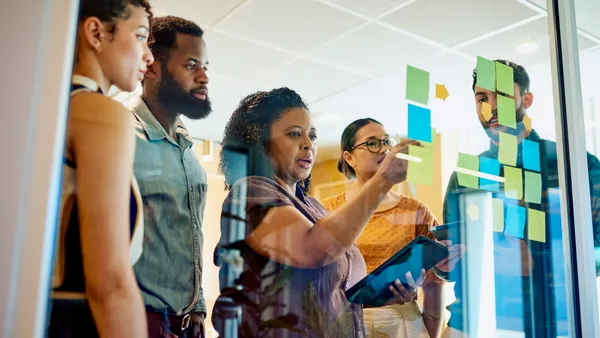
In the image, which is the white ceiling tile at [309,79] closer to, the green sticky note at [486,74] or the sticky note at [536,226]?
the green sticky note at [486,74]

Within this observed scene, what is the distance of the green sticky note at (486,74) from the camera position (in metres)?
1.45

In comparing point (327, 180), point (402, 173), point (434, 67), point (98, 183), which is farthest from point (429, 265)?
point (98, 183)

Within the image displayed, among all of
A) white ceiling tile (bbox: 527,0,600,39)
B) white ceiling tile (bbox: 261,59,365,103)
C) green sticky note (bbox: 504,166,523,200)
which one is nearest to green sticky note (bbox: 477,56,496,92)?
green sticky note (bbox: 504,166,523,200)

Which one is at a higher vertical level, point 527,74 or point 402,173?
point 527,74

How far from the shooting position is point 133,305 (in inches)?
32.9

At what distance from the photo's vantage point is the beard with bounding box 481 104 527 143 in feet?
4.82

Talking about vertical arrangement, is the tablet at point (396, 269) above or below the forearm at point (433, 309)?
above

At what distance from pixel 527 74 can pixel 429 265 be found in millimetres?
595

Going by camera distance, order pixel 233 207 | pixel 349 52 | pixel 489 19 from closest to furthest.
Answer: pixel 233 207
pixel 349 52
pixel 489 19

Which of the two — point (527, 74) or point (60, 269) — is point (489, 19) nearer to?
point (527, 74)

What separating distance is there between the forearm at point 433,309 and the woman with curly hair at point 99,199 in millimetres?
668

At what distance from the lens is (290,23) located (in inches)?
44.6

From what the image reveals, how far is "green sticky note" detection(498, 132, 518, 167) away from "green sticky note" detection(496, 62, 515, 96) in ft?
0.37

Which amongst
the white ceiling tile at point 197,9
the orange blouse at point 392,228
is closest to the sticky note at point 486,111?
Answer: the orange blouse at point 392,228
